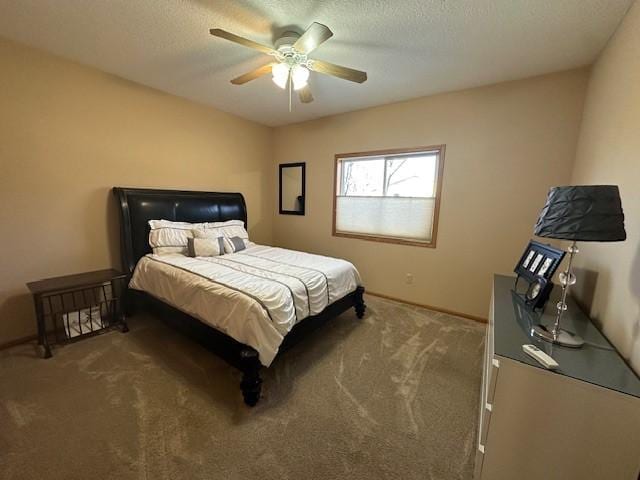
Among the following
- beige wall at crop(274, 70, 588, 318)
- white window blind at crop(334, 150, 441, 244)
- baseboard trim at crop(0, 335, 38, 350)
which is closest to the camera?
baseboard trim at crop(0, 335, 38, 350)

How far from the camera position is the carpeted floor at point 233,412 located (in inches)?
53.4

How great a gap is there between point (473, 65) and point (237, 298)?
112 inches

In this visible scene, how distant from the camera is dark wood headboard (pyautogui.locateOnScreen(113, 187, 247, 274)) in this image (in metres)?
2.85

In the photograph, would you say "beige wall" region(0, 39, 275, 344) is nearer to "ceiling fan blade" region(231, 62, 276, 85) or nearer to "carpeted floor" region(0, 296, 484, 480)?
"carpeted floor" region(0, 296, 484, 480)

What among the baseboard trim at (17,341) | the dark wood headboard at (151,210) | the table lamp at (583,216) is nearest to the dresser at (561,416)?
the table lamp at (583,216)

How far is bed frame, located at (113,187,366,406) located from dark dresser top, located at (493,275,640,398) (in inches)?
54.9

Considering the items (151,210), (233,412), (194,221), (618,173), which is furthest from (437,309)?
(151,210)

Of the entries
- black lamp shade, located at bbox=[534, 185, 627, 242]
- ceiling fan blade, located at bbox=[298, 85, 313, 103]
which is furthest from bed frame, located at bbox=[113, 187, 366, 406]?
ceiling fan blade, located at bbox=[298, 85, 313, 103]

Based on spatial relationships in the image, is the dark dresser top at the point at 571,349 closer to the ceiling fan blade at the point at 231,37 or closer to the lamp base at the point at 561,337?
the lamp base at the point at 561,337

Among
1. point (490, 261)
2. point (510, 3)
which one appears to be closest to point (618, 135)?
point (510, 3)

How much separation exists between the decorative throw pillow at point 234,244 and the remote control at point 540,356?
2853mm

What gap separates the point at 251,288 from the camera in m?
1.97

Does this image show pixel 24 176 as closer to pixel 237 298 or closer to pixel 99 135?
pixel 99 135

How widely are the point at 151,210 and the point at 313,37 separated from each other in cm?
254
